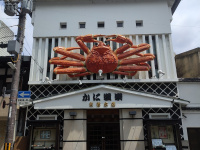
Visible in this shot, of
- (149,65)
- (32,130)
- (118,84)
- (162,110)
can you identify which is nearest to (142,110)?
(162,110)

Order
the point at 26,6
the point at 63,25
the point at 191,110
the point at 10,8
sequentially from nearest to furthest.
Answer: the point at 10,8
the point at 26,6
the point at 191,110
the point at 63,25

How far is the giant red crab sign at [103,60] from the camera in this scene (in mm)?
13258

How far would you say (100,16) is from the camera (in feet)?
51.3

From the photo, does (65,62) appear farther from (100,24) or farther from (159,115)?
(159,115)

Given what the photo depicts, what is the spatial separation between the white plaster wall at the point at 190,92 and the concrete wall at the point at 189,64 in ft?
6.93

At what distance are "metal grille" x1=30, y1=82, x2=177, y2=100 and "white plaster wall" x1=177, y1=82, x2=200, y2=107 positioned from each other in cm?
49

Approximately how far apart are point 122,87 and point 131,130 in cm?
285

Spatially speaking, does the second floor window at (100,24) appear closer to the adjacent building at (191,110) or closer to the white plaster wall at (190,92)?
the adjacent building at (191,110)

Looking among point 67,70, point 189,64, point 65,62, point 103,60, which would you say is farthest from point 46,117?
point 189,64

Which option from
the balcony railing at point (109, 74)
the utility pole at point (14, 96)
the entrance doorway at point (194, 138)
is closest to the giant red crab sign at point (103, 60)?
the balcony railing at point (109, 74)

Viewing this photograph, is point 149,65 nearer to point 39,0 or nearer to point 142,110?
point 142,110

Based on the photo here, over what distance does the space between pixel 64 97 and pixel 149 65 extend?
238 inches

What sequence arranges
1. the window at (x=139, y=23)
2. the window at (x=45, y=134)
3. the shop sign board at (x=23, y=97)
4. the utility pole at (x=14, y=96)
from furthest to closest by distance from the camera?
1. the window at (x=139, y=23)
2. the window at (x=45, y=134)
3. the shop sign board at (x=23, y=97)
4. the utility pole at (x=14, y=96)

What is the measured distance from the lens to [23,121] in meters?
13.4
